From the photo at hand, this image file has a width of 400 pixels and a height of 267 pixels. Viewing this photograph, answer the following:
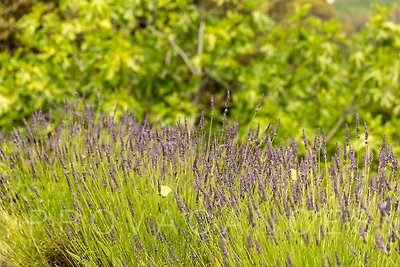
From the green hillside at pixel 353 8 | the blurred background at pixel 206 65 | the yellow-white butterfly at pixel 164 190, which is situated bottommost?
the yellow-white butterfly at pixel 164 190

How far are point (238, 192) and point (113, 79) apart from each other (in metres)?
3.36

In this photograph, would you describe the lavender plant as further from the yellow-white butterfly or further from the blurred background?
the blurred background

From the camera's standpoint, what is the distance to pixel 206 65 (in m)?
6.12

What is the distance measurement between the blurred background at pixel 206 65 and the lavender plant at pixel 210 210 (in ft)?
8.49

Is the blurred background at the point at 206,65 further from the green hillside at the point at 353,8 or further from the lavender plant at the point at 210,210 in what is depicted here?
the green hillside at the point at 353,8

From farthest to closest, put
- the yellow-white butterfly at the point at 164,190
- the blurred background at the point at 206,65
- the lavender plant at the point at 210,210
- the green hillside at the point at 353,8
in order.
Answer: the green hillside at the point at 353,8, the blurred background at the point at 206,65, the yellow-white butterfly at the point at 164,190, the lavender plant at the point at 210,210

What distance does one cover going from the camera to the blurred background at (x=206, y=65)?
5.57 meters

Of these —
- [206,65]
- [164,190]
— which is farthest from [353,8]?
[164,190]

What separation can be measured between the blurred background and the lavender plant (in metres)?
2.59

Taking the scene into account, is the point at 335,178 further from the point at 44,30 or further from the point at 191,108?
the point at 44,30

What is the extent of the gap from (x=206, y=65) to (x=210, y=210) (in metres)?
4.07

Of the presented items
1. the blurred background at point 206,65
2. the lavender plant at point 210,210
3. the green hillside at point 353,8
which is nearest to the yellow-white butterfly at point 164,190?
the lavender plant at point 210,210

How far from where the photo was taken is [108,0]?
18.6ft

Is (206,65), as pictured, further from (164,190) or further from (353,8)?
(353,8)
